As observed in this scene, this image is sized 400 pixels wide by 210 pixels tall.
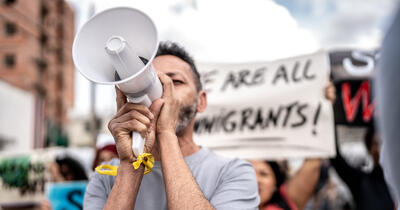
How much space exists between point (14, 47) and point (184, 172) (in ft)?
101

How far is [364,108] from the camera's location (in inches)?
154

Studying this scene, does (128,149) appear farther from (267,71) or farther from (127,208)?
(267,71)

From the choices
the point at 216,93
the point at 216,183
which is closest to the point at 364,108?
the point at 216,93

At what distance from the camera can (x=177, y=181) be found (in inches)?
56.0

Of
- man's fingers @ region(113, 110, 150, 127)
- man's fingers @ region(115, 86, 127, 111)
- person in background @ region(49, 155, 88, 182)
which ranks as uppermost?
man's fingers @ region(115, 86, 127, 111)

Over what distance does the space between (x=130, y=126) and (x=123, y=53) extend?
0.24 meters

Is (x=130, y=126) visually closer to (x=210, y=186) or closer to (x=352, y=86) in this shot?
(x=210, y=186)

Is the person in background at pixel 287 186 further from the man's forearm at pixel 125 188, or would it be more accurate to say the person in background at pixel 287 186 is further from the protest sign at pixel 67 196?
the man's forearm at pixel 125 188

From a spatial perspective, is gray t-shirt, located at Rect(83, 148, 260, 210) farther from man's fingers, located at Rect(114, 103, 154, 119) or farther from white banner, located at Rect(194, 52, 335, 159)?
white banner, located at Rect(194, 52, 335, 159)

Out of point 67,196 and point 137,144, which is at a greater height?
point 137,144

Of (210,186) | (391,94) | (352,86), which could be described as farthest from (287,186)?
(391,94)

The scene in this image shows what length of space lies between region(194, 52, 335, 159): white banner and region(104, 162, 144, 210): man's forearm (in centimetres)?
192

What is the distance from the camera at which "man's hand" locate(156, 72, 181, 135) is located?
1522 mm

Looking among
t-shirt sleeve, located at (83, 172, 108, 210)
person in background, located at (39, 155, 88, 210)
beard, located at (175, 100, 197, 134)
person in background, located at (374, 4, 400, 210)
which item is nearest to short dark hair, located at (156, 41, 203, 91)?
beard, located at (175, 100, 197, 134)
